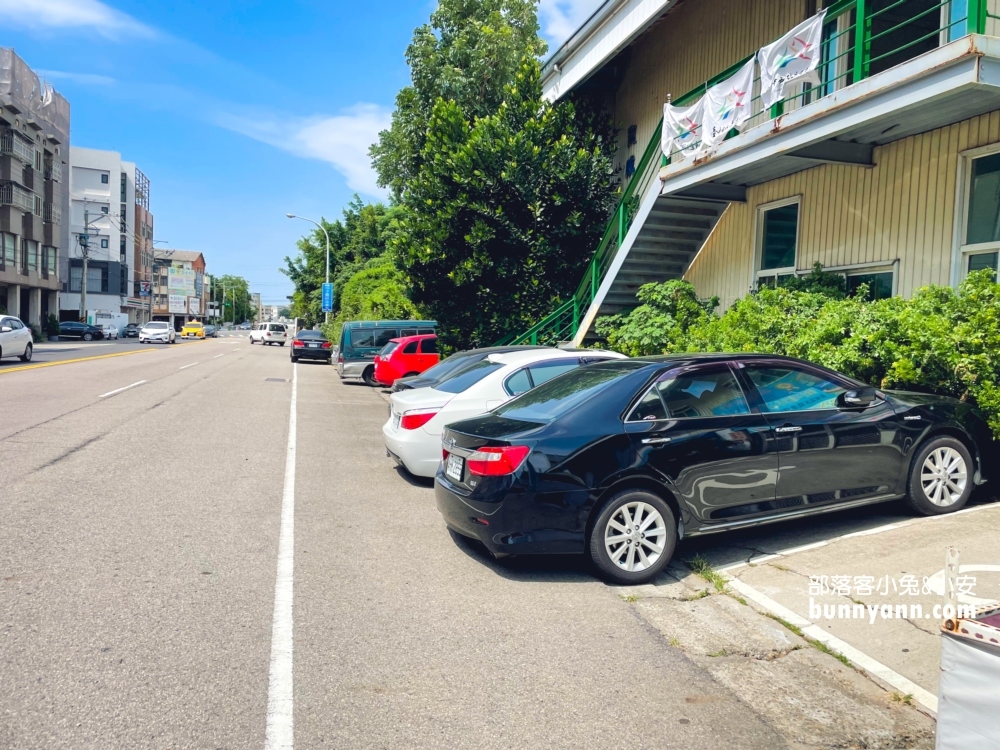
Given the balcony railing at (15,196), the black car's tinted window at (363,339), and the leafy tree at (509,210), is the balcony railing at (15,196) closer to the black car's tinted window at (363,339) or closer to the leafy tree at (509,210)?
the black car's tinted window at (363,339)

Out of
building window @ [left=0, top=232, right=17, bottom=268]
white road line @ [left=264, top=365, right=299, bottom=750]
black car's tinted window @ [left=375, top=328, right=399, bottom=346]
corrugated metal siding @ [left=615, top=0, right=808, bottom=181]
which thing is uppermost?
corrugated metal siding @ [left=615, top=0, right=808, bottom=181]

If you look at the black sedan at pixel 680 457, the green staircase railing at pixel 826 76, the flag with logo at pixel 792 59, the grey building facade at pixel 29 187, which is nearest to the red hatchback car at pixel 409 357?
the green staircase railing at pixel 826 76

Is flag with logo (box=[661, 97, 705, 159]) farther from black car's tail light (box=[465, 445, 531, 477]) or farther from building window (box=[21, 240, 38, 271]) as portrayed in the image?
building window (box=[21, 240, 38, 271])

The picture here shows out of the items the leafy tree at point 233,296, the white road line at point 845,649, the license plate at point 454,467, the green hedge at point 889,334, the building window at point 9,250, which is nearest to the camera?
the white road line at point 845,649

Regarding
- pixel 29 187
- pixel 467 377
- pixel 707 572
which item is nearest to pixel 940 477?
pixel 707 572

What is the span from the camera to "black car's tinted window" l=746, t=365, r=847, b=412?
5.98 metres

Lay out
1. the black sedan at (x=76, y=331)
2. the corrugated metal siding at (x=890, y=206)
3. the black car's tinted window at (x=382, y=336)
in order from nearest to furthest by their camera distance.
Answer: the corrugated metal siding at (x=890, y=206) → the black car's tinted window at (x=382, y=336) → the black sedan at (x=76, y=331)

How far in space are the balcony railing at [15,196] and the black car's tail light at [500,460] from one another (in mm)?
51250

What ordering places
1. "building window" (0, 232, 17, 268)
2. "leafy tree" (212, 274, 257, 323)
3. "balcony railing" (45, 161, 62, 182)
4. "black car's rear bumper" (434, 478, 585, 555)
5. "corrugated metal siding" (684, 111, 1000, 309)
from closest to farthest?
1. "black car's rear bumper" (434, 478, 585, 555)
2. "corrugated metal siding" (684, 111, 1000, 309)
3. "building window" (0, 232, 17, 268)
4. "balcony railing" (45, 161, 62, 182)
5. "leafy tree" (212, 274, 257, 323)

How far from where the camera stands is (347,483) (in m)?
8.47

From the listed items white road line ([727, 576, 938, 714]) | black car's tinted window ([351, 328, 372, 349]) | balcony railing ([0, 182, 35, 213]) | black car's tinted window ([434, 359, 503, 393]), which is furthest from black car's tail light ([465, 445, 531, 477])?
balcony railing ([0, 182, 35, 213])

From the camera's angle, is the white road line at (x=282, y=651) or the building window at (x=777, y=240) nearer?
the white road line at (x=282, y=651)

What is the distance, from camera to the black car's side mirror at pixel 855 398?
612 centimetres

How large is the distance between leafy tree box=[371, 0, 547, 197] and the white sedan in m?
11.2
